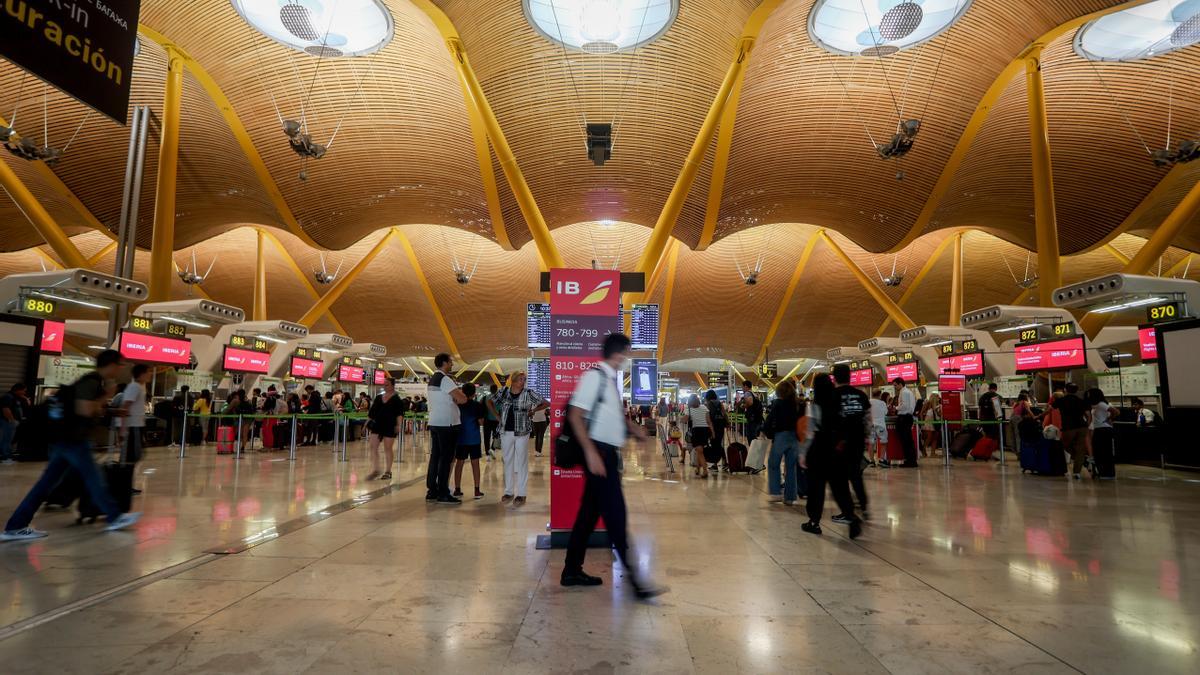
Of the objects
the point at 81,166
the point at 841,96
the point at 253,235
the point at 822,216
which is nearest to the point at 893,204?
the point at 822,216

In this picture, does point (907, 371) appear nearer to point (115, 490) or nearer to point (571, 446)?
point (571, 446)

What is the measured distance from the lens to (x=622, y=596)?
382cm

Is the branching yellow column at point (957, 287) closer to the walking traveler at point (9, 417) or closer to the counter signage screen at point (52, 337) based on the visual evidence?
the walking traveler at point (9, 417)

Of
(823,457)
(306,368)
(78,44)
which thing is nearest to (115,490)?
(78,44)

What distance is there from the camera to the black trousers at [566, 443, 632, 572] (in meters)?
3.83

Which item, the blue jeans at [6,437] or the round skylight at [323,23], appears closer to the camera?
the blue jeans at [6,437]

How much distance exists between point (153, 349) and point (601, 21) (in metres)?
13.4

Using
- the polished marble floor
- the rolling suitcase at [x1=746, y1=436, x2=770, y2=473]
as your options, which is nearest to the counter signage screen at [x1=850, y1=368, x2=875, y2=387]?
the rolling suitcase at [x1=746, y1=436, x2=770, y2=473]

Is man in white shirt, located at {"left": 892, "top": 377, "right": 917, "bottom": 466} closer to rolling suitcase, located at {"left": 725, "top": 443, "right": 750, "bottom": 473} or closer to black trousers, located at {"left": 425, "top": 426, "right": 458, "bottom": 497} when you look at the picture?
rolling suitcase, located at {"left": 725, "top": 443, "right": 750, "bottom": 473}

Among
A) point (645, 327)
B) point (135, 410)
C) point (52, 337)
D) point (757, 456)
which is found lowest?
point (757, 456)

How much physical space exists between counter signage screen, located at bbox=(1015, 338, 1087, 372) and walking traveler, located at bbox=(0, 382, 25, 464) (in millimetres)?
21958

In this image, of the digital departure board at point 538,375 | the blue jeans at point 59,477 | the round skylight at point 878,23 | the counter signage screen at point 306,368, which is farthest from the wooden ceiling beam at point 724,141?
the counter signage screen at point 306,368

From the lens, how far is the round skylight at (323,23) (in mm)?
16328

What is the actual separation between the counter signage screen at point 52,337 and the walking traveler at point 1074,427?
70.2ft
